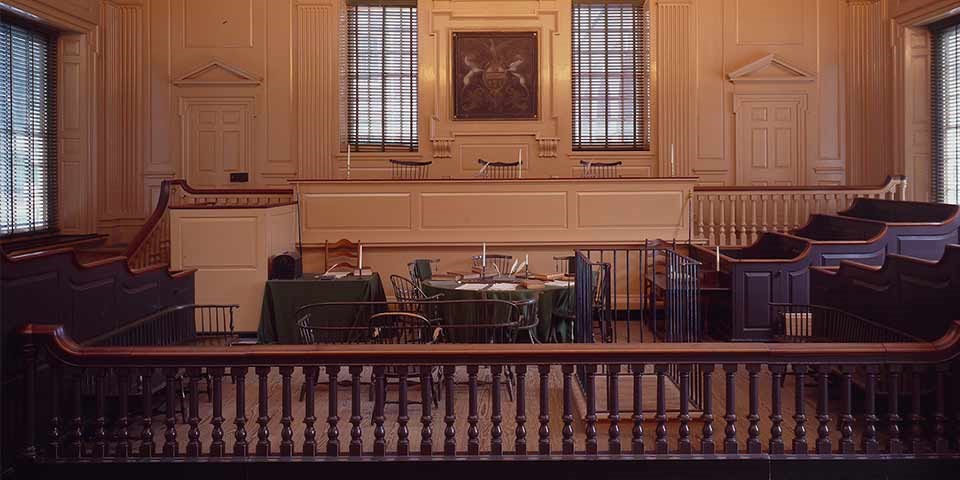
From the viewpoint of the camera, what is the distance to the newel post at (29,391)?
3.89 metres

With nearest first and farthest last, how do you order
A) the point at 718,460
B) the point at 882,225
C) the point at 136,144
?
the point at 718,460 < the point at 882,225 < the point at 136,144

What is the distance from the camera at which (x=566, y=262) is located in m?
9.77

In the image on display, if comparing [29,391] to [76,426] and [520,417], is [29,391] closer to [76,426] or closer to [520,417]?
[76,426]

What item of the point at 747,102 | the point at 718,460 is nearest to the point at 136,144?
the point at 747,102

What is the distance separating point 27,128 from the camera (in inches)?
415

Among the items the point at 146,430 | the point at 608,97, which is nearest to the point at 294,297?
the point at 146,430

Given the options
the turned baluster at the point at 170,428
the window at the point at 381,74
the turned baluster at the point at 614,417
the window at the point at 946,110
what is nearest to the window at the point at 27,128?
the window at the point at 381,74

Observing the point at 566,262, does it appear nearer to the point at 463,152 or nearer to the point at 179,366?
the point at 463,152

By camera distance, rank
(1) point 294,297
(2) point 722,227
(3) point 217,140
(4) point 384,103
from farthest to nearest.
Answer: (4) point 384,103
(3) point 217,140
(2) point 722,227
(1) point 294,297

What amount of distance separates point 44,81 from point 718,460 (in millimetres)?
9888

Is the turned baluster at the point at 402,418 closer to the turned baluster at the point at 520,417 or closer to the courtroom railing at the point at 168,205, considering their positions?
the turned baluster at the point at 520,417

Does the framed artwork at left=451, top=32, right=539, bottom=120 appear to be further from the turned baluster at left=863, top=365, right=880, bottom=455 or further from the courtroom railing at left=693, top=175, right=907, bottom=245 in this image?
the turned baluster at left=863, top=365, right=880, bottom=455

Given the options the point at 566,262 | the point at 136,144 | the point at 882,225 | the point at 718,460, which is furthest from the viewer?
the point at 136,144

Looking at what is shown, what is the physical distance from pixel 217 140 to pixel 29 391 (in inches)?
343
